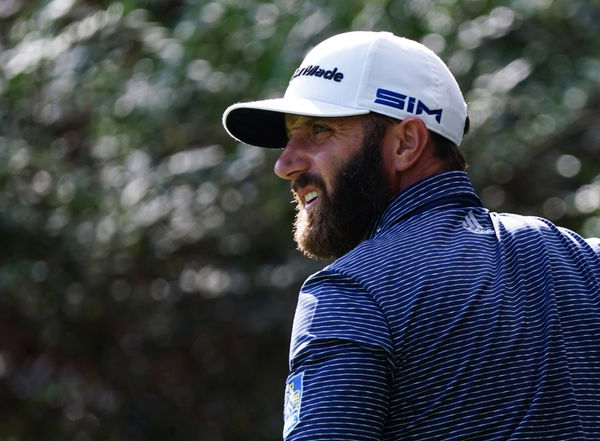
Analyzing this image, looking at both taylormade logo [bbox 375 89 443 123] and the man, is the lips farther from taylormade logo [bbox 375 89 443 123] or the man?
taylormade logo [bbox 375 89 443 123]

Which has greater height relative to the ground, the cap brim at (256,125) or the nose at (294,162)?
the nose at (294,162)

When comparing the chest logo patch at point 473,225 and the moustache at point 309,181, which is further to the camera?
the moustache at point 309,181

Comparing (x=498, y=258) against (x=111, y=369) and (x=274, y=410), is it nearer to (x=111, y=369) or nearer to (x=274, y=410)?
(x=274, y=410)

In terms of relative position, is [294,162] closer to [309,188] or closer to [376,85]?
[309,188]

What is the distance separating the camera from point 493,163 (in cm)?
530

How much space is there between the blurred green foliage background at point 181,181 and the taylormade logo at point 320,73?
1.90 metres

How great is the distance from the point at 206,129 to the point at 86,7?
82 centimetres

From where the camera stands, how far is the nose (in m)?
2.57

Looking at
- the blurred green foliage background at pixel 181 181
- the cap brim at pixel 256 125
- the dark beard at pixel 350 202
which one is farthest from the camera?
the blurred green foliage background at pixel 181 181

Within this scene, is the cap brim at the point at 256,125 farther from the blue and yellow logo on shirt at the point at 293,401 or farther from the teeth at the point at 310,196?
the blue and yellow logo on shirt at the point at 293,401

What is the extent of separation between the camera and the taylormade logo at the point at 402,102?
97.5 inches

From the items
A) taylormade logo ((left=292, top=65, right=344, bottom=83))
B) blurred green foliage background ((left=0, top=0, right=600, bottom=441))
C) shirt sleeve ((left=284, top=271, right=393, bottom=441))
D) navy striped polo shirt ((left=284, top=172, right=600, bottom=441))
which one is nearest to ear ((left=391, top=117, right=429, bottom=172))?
taylormade logo ((left=292, top=65, right=344, bottom=83))

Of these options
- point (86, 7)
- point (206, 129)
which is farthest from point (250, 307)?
point (86, 7)

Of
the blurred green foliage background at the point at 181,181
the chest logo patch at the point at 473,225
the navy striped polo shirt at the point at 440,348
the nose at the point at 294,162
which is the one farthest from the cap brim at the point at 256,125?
the blurred green foliage background at the point at 181,181
